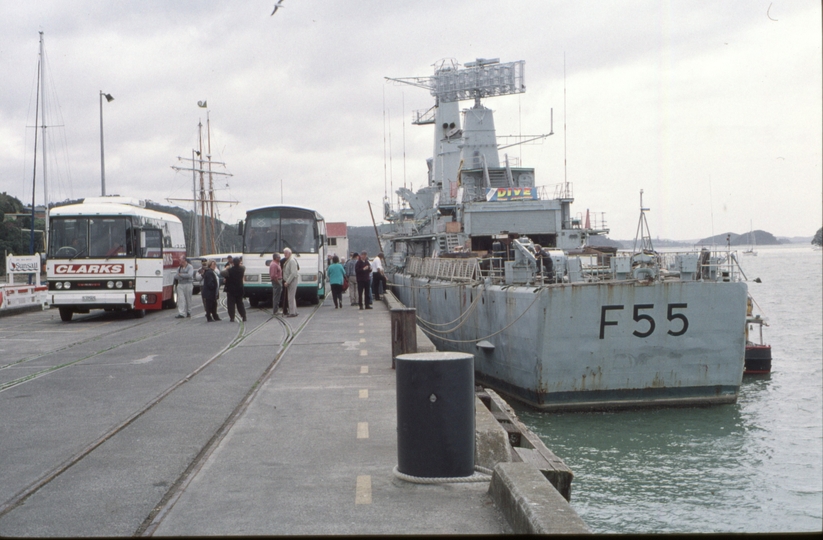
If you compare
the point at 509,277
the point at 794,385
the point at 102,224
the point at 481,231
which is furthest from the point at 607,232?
the point at 102,224

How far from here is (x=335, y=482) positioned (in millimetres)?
5855

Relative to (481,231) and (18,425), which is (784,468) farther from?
(481,231)

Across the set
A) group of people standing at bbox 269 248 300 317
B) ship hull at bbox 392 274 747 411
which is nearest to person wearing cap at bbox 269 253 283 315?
group of people standing at bbox 269 248 300 317

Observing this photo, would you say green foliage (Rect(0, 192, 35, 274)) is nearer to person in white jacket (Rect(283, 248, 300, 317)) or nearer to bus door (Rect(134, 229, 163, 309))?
bus door (Rect(134, 229, 163, 309))

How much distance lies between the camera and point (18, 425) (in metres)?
8.18

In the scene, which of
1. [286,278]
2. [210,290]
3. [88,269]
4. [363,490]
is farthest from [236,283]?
[363,490]

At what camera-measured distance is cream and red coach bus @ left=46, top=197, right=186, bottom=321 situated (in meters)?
22.3

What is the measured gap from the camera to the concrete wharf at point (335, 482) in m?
4.81

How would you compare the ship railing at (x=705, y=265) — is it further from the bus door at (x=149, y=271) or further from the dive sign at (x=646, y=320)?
the bus door at (x=149, y=271)

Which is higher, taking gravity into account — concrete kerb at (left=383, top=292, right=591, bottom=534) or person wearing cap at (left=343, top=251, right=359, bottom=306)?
person wearing cap at (left=343, top=251, right=359, bottom=306)

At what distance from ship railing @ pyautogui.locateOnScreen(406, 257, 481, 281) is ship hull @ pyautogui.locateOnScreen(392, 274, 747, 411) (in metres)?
4.05

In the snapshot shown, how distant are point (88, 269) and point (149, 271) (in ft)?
5.93

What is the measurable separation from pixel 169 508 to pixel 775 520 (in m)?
8.55

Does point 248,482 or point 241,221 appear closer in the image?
point 248,482
